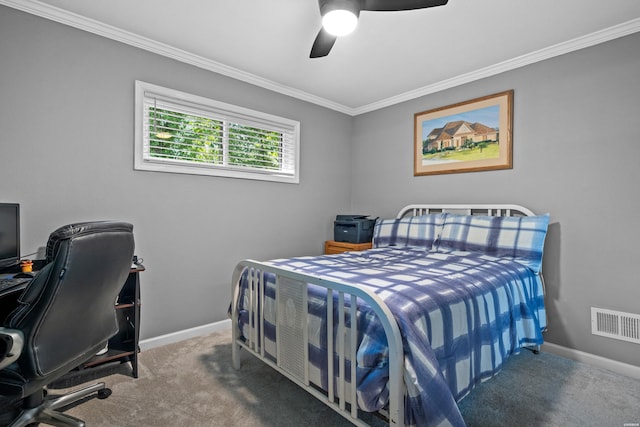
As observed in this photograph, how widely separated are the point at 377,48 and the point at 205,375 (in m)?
2.83

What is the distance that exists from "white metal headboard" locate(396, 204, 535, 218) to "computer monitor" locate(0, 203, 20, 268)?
10.6ft

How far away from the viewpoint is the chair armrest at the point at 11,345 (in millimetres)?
1214

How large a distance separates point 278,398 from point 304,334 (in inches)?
22.3

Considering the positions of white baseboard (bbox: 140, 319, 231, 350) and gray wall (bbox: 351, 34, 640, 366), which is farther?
white baseboard (bbox: 140, 319, 231, 350)

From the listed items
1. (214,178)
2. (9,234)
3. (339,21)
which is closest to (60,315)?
(9,234)

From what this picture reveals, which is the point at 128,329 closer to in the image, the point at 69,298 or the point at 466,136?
the point at 69,298

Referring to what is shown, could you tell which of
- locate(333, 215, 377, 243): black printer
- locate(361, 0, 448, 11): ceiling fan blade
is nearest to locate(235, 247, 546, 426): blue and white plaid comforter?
locate(333, 215, 377, 243): black printer

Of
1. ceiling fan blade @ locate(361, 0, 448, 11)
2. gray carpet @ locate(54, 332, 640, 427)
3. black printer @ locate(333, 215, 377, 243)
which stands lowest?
gray carpet @ locate(54, 332, 640, 427)

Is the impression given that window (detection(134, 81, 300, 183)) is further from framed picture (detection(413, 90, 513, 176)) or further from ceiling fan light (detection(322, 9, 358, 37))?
ceiling fan light (detection(322, 9, 358, 37))

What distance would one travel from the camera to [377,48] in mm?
2625

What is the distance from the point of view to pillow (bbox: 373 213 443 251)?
9.89 feet

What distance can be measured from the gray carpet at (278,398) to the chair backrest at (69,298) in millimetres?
512

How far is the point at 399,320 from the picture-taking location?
1.25 metres

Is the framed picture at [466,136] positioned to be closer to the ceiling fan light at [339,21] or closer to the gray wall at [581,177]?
the gray wall at [581,177]
